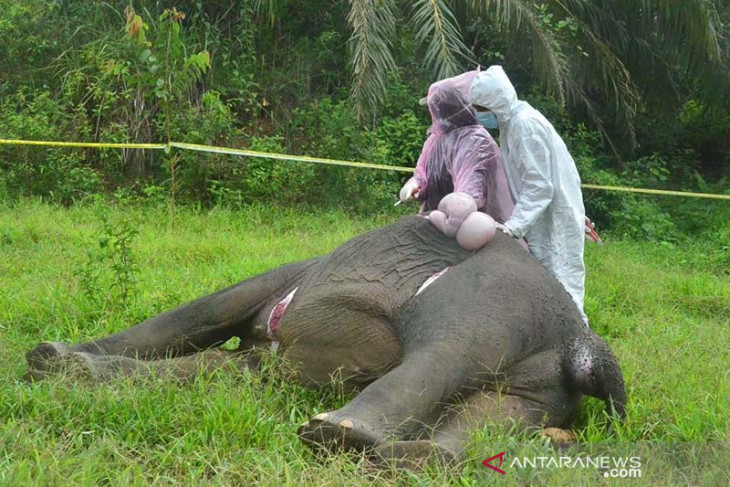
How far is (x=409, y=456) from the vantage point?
9.62 feet

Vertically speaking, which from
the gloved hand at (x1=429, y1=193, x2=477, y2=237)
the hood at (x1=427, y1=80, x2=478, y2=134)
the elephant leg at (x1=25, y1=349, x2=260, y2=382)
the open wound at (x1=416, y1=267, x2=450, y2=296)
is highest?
the hood at (x1=427, y1=80, x2=478, y2=134)

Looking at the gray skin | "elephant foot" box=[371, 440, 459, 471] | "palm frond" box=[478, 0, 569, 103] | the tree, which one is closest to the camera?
"elephant foot" box=[371, 440, 459, 471]

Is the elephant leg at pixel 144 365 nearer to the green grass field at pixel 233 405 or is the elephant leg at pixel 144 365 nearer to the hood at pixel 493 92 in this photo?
the green grass field at pixel 233 405

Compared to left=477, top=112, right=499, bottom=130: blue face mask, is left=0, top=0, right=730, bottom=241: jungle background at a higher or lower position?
lower

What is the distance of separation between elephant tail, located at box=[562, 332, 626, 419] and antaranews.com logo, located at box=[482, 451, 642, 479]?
34 cm

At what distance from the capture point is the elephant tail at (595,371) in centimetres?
346

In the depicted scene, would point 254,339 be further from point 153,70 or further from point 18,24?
point 18,24

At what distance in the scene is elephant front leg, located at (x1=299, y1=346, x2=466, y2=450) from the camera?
2949mm

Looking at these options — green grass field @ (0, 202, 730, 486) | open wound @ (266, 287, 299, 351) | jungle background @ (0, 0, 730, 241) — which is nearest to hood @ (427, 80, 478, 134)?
open wound @ (266, 287, 299, 351)

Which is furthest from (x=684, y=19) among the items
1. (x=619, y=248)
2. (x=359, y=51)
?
(x=359, y=51)

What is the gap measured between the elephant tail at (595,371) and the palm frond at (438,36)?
5324 millimetres

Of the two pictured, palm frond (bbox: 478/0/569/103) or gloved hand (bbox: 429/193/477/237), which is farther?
palm frond (bbox: 478/0/569/103)

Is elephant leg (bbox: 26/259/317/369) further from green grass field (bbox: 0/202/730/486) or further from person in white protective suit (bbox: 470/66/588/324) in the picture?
person in white protective suit (bbox: 470/66/588/324)

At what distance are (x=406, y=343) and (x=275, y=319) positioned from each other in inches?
29.2
